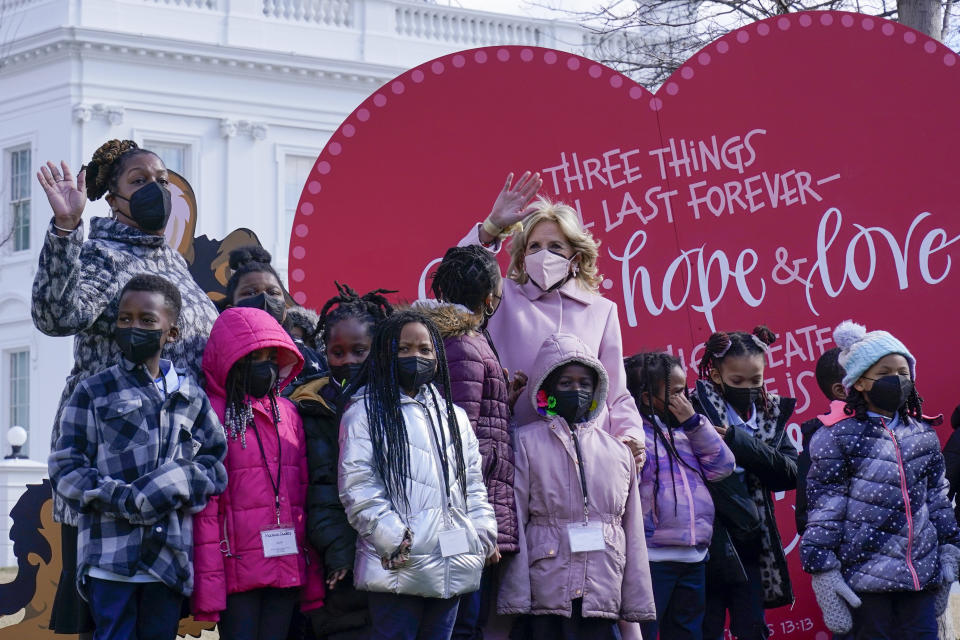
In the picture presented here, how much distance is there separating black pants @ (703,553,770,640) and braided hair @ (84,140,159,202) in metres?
2.84

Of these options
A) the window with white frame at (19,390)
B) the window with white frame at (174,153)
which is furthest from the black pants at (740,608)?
the window with white frame at (19,390)

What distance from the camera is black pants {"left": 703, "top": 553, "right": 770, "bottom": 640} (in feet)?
20.8

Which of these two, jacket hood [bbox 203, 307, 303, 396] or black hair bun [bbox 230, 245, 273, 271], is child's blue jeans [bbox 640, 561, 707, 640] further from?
black hair bun [bbox 230, 245, 273, 271]

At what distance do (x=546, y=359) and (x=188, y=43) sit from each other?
19391mm

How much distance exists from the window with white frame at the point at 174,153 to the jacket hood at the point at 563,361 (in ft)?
61.8

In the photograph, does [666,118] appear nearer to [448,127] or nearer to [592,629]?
[448,127]

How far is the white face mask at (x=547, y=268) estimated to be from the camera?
6.05 meters

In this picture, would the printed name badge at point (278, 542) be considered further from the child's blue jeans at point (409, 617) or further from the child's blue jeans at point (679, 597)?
the child's blue jeans at point (679, 597)

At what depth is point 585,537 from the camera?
5465 mm

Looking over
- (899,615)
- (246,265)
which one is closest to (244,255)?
(246,265)

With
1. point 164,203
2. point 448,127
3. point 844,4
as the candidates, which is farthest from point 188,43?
point 164,203

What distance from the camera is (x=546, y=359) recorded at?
5648mm

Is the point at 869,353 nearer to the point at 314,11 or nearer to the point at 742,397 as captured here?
the point at 742,397

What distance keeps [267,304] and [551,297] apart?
121cm
